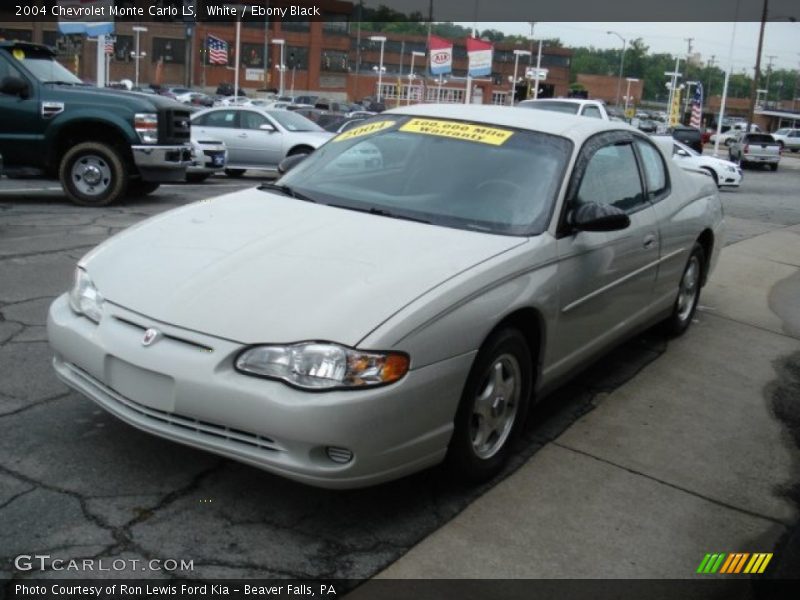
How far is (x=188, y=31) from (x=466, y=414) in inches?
3168

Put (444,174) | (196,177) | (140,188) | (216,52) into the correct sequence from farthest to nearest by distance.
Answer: (216,52)
(196,177)
(140,188)
(444,174)

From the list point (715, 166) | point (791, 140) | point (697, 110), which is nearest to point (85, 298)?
point (715, 166)

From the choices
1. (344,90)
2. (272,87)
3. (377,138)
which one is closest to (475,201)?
(377,138)

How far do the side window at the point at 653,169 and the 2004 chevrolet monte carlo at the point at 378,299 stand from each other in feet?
1.34

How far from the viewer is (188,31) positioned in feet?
254

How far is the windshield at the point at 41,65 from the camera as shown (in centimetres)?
1006

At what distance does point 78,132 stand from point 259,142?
6.66 m

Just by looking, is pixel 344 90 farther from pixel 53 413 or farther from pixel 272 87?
pixel 53 413

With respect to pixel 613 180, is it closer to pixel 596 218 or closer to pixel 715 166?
pixel 596 218

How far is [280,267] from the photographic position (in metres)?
3.37

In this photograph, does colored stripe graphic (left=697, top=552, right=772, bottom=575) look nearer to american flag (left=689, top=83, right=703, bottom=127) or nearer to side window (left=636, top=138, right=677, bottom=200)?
side window (left=636, top=138, right=677, bottom=200)

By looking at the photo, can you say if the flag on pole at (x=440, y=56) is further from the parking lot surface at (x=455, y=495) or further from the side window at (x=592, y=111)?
the parking lot surface at (x=455, y=495)

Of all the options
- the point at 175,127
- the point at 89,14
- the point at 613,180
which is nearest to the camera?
the point at 613,180

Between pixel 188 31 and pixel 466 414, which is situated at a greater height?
pixel 188 31
